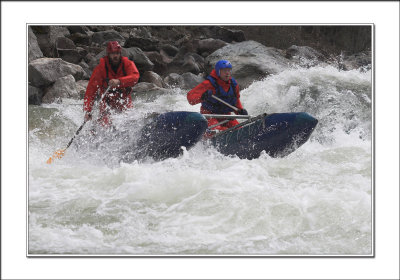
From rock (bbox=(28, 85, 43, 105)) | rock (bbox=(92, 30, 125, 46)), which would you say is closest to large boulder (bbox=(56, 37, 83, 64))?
rock (bbox=(92, 30, 125, 46))

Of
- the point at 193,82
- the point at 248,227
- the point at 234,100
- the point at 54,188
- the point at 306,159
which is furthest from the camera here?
the point at 193,82

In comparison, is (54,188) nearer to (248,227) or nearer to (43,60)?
(248,227)

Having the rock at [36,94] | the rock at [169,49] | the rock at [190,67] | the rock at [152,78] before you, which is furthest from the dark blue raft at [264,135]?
the rock at [169,49]

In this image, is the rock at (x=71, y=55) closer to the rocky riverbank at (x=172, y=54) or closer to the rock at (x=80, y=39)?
the rocky riverbank at (x=172, y=54)

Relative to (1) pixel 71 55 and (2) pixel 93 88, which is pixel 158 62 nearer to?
(1) pixel 71 55

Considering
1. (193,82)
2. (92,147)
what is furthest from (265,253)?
(193,82)

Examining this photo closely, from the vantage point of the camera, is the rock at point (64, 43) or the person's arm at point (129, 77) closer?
the person's arm at point (129, 77)

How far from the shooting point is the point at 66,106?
32.0 ft

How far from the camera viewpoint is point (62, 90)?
33.5ft

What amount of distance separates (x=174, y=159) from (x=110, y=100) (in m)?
1.15

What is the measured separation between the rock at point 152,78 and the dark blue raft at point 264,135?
6.47 metres

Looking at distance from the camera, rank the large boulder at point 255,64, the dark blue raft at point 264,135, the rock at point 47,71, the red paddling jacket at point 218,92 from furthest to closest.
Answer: the large boulder at point 255,64
the rock at point 47,71
the red paddling jacket at point 218,92
the dark blue raft at point 264,135

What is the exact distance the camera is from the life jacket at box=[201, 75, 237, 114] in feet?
20.9

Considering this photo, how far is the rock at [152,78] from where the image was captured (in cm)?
1223
